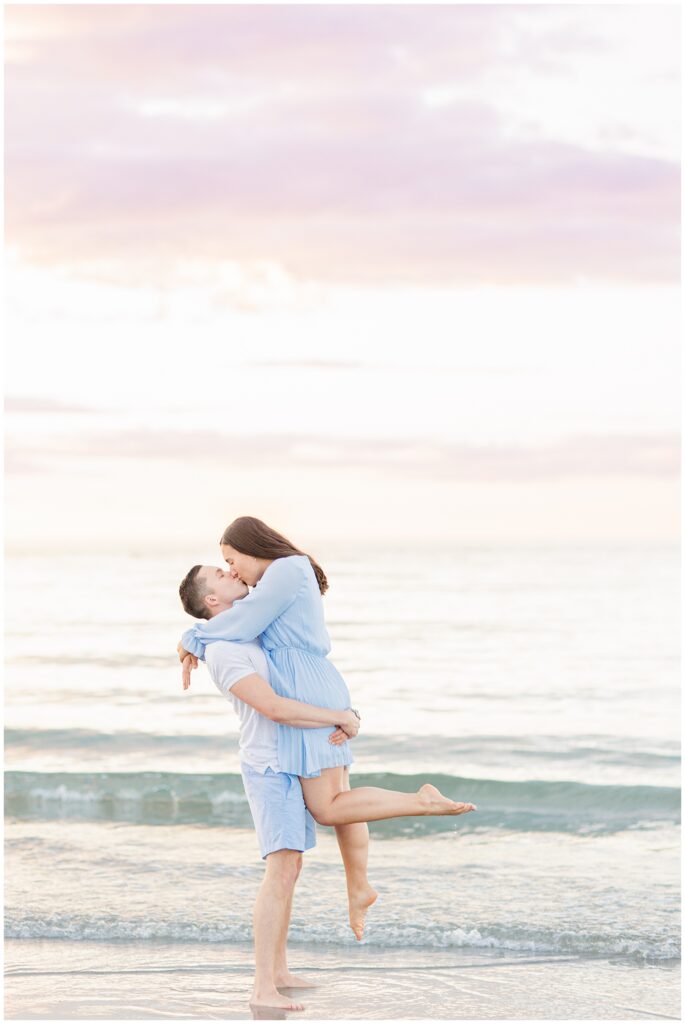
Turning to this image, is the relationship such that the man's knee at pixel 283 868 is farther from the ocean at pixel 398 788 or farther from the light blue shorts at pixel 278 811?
the ocean at pixel 398 788

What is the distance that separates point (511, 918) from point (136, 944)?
6.57 ft

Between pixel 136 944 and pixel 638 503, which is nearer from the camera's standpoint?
pixel 136 944

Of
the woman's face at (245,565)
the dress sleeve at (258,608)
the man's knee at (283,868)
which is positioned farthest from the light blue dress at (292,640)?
the man's knee at (283,868)

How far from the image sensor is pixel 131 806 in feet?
31.8

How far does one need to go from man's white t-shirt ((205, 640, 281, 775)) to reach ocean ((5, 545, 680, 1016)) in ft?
5.04

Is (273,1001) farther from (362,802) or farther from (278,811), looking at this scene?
(362,802)

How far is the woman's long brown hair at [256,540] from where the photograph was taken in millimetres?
4910

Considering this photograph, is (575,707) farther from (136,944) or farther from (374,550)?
(374,550)

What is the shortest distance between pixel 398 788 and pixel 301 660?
623 centimetres

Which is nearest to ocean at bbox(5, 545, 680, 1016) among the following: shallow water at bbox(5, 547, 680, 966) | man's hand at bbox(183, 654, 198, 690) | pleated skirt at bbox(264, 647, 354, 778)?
shallow water at bbox(5, 547, 680, 966)

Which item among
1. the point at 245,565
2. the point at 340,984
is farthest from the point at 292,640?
the point at 340,984

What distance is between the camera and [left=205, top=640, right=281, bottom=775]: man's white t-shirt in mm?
4734

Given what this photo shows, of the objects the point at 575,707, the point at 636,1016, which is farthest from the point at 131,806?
the point at 575,707

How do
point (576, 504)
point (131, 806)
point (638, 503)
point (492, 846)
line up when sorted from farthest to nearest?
point (576, 504) < point (638, 503) < point (131, 806) < point (492, 846)
